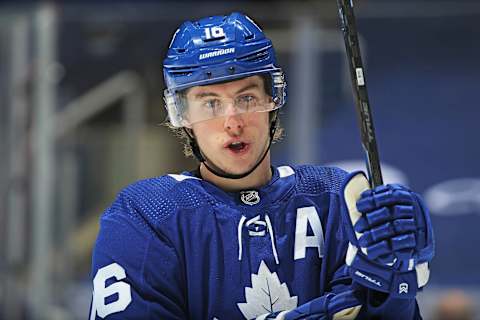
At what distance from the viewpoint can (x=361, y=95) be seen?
2.40 metres

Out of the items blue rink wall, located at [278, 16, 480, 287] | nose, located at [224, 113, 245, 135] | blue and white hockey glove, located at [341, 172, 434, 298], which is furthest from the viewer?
blue rink wall, located at [278, 16, 480, 287]

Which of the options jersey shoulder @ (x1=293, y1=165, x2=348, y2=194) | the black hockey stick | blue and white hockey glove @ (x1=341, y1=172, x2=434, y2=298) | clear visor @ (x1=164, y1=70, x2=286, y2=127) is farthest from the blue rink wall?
blue and white hockey glove @ (x1=341, y1=172, x2=434, y2=298)

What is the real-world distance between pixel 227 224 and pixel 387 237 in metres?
0.41

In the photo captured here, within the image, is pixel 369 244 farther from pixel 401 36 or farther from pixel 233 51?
pixel 401 36

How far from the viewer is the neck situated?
102 inches

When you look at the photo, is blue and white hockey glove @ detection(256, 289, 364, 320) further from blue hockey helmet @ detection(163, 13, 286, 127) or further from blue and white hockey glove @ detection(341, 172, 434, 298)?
blue hockey helmet @ detection(163, 13, 286, 127)

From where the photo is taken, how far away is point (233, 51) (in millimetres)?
2514

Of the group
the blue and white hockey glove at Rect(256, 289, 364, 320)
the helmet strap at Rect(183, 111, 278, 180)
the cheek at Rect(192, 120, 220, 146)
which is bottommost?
the blue and white hockey glove at Rect(256, 289, 364, 320)

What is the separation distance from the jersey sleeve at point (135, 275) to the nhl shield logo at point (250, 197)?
0.63 ft

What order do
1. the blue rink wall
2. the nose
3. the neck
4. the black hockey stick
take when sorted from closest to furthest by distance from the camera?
the black hockey stick → the nose → the neck → the blue rink wall

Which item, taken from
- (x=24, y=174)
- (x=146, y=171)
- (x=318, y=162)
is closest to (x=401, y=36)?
(x=318, y=162)

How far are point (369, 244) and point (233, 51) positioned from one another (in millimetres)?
523

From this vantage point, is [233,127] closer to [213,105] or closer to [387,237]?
[213,105]

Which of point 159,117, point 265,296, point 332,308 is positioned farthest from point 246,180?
point 159,117
